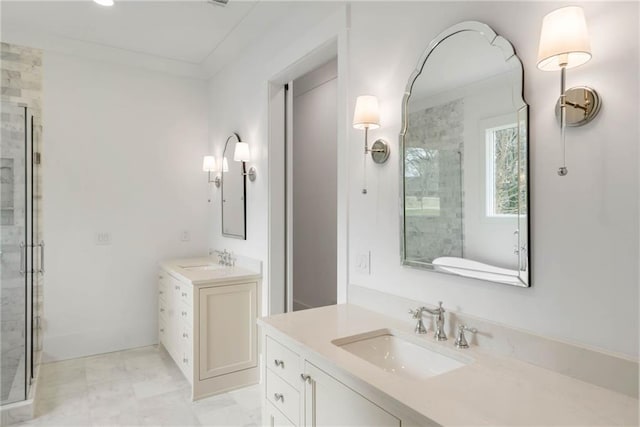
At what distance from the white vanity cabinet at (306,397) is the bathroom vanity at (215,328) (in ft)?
3.61

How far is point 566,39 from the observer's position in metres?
1.06

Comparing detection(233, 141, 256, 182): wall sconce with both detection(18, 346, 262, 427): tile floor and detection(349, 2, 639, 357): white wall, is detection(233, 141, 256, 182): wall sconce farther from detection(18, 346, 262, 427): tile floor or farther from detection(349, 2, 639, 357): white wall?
detection(349, 2, 639, 357): white wall

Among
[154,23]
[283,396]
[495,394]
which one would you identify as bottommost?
[283,396]

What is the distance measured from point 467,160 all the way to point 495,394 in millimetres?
845

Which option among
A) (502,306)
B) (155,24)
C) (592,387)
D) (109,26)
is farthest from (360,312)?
(109,26)

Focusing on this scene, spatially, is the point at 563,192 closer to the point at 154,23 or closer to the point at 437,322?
the point at 437,322

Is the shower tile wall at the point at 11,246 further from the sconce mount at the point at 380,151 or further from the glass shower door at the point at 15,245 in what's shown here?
the sconce mount at the point at 380,151

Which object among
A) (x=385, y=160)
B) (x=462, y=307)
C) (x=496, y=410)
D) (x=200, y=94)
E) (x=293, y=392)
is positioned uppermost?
(x=200, y=94)

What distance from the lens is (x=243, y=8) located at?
264 cm

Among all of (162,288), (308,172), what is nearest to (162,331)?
(162,288)

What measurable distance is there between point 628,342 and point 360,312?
106cm

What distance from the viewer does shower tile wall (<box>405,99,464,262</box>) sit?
1559mm

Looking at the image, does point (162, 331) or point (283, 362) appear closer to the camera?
point (283, 362)

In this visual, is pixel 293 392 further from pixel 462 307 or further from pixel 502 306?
pixel 502 306
